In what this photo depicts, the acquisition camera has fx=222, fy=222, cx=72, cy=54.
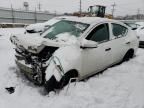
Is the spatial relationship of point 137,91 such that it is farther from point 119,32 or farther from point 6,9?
point 6,9

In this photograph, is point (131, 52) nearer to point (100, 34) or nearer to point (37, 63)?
point (100, 34)

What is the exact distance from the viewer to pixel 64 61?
4410mm

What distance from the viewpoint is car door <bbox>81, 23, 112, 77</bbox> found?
4.97m

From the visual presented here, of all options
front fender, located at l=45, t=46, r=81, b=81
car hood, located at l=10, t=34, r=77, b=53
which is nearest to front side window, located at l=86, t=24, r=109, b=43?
car hood, located at l=10, t=34, r=77, b=53

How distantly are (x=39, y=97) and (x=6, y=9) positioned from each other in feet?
93.7

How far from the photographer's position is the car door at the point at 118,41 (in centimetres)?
590

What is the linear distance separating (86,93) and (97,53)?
1.14m

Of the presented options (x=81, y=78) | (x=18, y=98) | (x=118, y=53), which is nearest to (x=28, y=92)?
(x=18, y=98)

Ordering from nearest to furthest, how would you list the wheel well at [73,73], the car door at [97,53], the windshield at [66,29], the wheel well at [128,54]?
1. the wheel well at [73,73]
2. the car door at [97,53]
3. the windshield at [66,29]
4. the wheel well at [128,54]

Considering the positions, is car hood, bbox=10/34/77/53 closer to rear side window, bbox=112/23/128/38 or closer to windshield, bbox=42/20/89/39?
windshield, bbox=42/20/89/39

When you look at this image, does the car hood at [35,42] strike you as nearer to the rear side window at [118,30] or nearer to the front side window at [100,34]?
the front side window at [100,34]

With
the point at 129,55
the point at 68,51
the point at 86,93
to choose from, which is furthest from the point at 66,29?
the point at 129,55

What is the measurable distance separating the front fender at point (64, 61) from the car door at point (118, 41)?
56.0 inches

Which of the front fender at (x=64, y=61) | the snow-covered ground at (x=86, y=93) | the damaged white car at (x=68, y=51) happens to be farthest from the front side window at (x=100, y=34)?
the snow-covered ground at (x=86, y=93)
